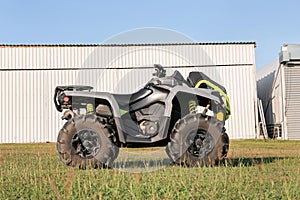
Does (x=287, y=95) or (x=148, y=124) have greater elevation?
(x=287, y=95)

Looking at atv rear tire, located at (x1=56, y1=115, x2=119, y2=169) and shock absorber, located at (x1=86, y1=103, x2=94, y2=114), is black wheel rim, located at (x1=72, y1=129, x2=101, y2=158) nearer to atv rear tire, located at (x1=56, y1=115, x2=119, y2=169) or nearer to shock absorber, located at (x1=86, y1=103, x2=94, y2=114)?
atv rear tire, located at (x1=56, y1=115, x2=119, y2=169)

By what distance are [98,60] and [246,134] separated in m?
10.6

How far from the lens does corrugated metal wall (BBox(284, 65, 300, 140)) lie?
3148 cm

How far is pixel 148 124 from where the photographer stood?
9.16m

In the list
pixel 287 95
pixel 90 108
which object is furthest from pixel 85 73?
pixel 90 108

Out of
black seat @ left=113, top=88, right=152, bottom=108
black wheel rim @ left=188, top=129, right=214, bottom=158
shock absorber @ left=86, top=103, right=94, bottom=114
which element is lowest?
black wheel rim @ left=188, top=129, right=214, bottom=158

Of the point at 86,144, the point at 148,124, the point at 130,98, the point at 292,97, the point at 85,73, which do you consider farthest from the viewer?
the point at 292,97

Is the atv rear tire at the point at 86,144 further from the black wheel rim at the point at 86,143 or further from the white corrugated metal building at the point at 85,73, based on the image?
the white corrugated metal building at the point at 85,73

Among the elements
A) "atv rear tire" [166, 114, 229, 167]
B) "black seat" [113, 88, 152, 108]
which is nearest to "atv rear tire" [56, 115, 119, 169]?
"black seat" [113, 88, 152, 108]

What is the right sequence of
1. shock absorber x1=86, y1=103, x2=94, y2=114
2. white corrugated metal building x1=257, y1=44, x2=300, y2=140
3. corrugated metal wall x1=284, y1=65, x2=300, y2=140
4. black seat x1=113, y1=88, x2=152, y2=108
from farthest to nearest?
1. corrugated metal wall x1=284, y1=65, x2=300, y2=140
2. white corrugated metal building x1=257, y1=44, x2=300, y2=140
3. shock absorber x1=86, y1=103, x2=94, y2=114
4. black seat x1=113, y1=88, x2=152, y2=108

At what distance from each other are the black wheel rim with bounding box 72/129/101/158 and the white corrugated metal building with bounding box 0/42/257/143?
70.8 ft

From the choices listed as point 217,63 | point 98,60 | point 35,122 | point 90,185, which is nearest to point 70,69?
point 98,60

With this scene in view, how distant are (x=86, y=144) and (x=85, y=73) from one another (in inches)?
864

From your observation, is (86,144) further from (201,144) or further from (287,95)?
(287,95)
